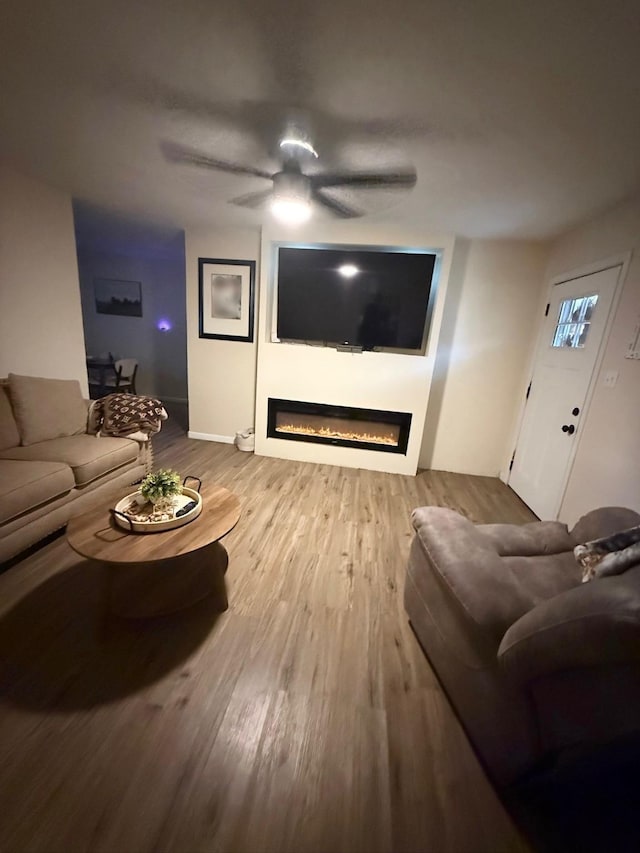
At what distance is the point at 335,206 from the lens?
2414 millimetres

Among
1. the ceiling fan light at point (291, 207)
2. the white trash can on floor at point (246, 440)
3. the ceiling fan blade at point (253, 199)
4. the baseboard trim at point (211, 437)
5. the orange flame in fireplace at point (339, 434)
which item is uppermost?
the ceiling fan blade at point (253, 199)

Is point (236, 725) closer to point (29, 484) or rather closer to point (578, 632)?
point (578, 632)

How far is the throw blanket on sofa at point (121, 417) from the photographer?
2678mm

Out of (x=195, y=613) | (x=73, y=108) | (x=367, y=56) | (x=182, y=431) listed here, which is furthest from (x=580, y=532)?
(x=182, y=431)

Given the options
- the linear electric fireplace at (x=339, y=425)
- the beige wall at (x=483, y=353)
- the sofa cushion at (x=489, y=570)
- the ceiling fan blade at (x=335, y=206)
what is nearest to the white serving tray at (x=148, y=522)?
the sofa cushion at (x=489, y=570)

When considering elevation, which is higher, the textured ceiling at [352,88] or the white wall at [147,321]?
the textured ceiling at [352,88]

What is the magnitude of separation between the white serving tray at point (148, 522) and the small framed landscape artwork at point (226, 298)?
7.99 ft

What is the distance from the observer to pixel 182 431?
440 cm

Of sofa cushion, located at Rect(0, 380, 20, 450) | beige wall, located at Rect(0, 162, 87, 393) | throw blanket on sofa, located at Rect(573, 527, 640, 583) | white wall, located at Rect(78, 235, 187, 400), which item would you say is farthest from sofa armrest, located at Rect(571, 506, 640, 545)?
white wall, located at Rect(78, 235, 187, 400)

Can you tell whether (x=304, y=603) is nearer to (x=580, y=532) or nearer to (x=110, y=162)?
(x=580, y=532)

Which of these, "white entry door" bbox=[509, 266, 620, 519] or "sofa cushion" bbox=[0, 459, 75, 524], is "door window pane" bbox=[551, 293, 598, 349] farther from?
"sofa cushion" bbox=[0, 459, 75, 524]

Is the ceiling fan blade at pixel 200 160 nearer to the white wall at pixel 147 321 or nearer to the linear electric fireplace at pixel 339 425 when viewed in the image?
the linear electric fireplace at pixel 339 425

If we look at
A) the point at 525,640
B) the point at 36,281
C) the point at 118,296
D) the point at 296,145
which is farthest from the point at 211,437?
the point at 525,640

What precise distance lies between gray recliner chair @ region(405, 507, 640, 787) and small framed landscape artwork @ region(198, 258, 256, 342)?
2996 mm
